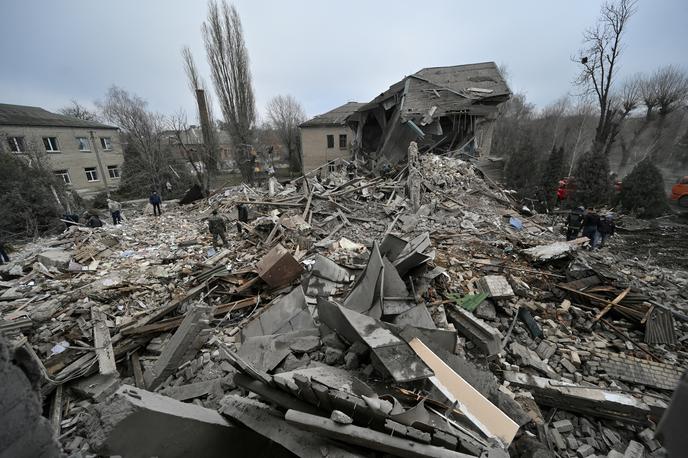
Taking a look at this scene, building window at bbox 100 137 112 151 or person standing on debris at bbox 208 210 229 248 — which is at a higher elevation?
building window at bbox 100 137 112 151

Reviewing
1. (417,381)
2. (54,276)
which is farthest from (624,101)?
(54,276)

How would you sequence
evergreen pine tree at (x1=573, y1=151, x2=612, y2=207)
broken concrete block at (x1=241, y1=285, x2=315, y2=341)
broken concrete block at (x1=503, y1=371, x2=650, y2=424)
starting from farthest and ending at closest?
evergreen pine tree at (x1=573, y1=151, x2=612, y2=207) → broken concrete block at (x1=241, y1=285, x2=315, y2=341) → broken concrete block at (x1=503, y1=371, x2=650, y2=424)

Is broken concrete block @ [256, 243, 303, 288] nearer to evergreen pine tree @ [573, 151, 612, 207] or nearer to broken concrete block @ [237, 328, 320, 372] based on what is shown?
broken concrete block @ [237, 328, 320, 372]

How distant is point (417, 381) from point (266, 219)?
7106 millimetres

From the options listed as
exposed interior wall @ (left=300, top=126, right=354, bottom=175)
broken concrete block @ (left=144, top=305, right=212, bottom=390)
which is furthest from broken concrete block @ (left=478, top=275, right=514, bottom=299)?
exposed interior wall @ (left=300, top=126, right=354, bottom=175)

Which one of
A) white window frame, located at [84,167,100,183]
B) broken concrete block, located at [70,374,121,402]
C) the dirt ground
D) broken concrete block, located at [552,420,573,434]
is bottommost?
the dirt ground

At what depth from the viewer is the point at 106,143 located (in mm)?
23312

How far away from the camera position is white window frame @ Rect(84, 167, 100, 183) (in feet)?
72.1

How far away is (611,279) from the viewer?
16.1 feet

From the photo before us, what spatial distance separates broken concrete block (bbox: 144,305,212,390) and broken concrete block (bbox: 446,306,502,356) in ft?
12.6

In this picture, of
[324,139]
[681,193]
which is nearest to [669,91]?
[681,193]

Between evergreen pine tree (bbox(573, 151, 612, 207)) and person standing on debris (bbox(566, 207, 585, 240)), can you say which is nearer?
person standing on debris (bbox(566, 207, 585, 240))

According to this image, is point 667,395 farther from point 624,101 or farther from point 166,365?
point 624,101

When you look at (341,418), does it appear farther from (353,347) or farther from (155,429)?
(155,429)
